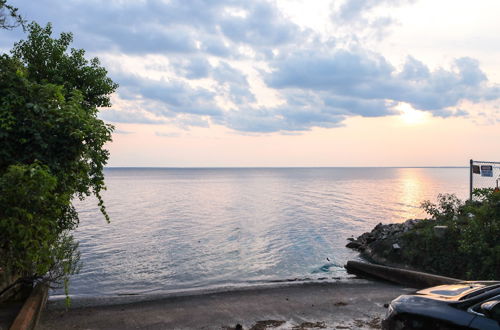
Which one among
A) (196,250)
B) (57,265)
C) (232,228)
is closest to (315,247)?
(196,250)

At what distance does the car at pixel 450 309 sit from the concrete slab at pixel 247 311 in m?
3.82

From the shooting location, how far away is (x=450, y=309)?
570 centimetres

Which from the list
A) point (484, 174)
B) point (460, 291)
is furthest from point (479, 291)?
point (484, 174)

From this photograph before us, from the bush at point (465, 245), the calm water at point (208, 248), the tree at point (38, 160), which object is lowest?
the calm water at point (208, 248)

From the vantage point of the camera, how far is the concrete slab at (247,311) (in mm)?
10672

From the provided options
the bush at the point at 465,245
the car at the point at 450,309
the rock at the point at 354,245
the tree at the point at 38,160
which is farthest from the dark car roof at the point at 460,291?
the rock at the point at 354,245

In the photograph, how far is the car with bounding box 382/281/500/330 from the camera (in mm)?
5254

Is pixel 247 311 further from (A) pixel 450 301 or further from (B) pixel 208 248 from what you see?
(B) pixel 208 248

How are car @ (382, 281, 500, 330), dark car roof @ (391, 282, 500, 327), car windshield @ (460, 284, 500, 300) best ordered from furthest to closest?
car windshield @ (460, 284, 500, 300) → dark car roof @ (391, 282, 500, 327) → car @ (382, 281, 500, 330)

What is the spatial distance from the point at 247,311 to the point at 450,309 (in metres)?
7.51

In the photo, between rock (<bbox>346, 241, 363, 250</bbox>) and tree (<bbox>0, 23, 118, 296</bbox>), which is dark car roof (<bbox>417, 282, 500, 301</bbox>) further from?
rock (<bbox>346, 241, 363, 250</bbox>)

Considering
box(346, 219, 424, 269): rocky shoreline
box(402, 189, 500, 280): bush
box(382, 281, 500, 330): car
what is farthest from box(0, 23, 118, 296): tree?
box(346, 219, 424, 269): rocky shoreline

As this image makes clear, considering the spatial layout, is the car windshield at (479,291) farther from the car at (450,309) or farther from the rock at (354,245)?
the rock at (354,245)

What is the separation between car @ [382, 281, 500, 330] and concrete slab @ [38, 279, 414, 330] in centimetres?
382
